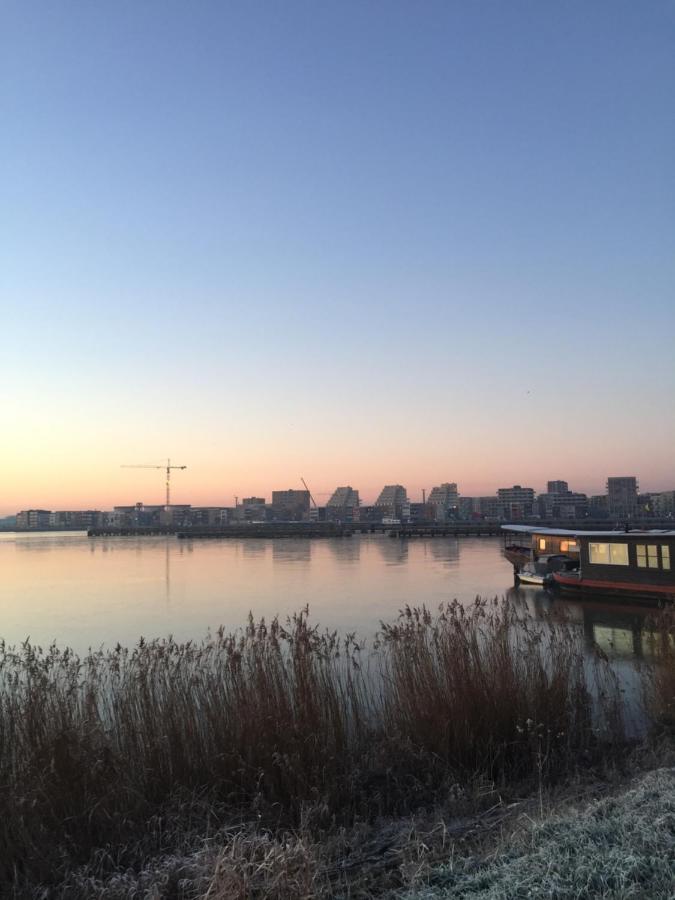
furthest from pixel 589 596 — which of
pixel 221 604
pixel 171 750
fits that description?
pixel 171 750

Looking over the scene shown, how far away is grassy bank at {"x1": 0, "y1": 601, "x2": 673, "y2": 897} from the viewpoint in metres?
5.45

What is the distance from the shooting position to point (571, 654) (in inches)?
386

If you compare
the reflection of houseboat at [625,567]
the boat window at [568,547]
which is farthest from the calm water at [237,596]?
the boat window at [568,547]

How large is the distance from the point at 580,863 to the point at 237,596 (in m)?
34.2

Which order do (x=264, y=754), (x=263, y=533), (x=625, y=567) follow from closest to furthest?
(x=264, y=754)
(x=625, y=567)
(x=263, y=533)

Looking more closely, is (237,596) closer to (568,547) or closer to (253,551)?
(568,547)

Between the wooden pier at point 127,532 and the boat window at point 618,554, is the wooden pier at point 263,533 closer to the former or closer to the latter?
the wooden pier at point 127,532

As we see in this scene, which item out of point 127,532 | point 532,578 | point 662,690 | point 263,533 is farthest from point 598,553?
point 127,532

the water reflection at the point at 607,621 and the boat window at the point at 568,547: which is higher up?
the boat window at the point at 568,547

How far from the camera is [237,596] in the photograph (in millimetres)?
36875

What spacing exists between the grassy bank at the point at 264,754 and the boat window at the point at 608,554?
22014mm

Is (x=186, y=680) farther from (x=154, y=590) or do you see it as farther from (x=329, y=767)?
(x=154, y=590)

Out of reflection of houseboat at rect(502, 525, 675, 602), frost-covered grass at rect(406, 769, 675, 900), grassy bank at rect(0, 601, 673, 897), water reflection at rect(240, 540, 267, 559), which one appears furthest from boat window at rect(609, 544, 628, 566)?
water reflection at rect(240, 540, 267, 559)

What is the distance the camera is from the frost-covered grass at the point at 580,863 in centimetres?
374
